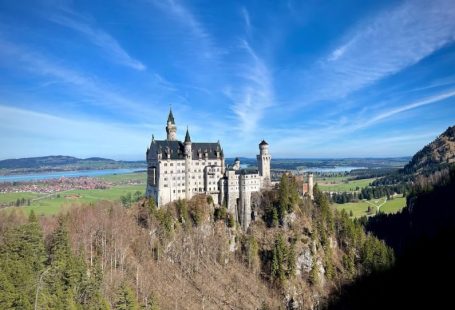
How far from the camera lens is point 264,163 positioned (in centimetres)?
11381

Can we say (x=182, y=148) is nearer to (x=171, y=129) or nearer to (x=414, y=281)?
(x=171, y=129)

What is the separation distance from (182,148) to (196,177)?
9469 mm

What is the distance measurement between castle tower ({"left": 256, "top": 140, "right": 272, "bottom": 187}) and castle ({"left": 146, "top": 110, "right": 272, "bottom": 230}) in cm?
238

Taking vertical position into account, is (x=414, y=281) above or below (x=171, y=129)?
below

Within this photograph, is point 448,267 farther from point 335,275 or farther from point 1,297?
point 1,297

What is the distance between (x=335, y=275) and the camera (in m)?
106

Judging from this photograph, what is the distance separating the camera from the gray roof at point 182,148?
103162 mm

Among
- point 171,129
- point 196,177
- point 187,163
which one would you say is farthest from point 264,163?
point 171,129

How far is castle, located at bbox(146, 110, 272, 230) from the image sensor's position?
100312mm

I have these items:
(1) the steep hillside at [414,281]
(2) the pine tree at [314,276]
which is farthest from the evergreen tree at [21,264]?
(1) the steep hillside at [414,281]

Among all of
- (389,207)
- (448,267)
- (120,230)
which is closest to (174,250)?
(120,230)

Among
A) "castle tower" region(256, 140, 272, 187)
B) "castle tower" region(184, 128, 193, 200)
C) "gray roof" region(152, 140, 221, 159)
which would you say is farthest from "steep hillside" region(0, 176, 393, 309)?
"gray roof" region(152, 140, 221, 159)

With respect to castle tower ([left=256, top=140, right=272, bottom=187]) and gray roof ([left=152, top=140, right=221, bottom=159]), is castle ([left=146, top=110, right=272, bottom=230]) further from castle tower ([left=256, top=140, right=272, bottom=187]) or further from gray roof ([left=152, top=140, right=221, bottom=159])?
castle tower ([left=256, top=140, right=272, bottom=187])

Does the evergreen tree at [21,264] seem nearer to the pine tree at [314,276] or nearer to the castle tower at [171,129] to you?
the castle tower at [171,129]
